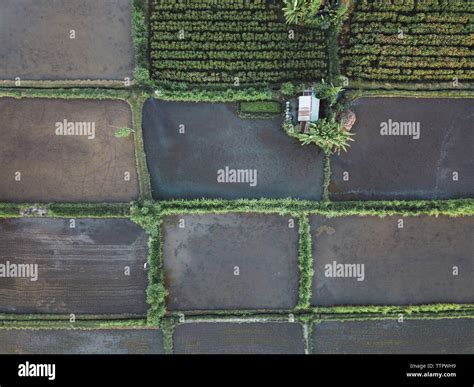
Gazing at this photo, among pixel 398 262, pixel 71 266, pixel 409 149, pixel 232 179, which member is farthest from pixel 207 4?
pixel 398 262

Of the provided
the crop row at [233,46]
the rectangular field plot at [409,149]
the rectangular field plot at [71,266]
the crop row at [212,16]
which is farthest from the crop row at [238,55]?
the rectangular field plot at [71,266]

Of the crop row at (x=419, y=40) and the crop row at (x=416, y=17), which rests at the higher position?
the crop row at (x=416, y=17)

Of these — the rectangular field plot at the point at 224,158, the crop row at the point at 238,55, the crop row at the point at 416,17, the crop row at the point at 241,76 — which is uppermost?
the crop row at the point at 416,17

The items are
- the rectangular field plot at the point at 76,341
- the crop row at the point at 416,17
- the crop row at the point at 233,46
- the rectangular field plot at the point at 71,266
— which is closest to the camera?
the crop row at the point at 233,46

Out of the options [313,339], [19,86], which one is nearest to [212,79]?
[19,86]

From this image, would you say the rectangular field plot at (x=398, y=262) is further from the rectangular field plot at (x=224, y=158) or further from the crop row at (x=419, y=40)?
the crop row at (x=419, y=40)

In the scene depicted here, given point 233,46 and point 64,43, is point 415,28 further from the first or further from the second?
point 64,43
